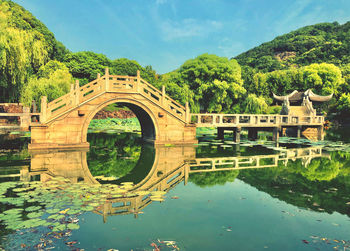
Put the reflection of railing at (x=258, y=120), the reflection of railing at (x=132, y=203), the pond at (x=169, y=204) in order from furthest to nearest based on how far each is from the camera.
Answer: the reflection of railing at (x=258, y=120)
the reflection of railing at (x=132, y=203)
the pond at (x=169, y=204)

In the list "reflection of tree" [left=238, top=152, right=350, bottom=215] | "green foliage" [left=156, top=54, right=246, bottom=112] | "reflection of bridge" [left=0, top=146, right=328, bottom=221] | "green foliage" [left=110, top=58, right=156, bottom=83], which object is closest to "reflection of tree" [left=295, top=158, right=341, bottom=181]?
"reflection of tree" [left=238, top=152, right=350, bottom=215]

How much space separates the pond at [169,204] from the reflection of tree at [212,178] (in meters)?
0.04

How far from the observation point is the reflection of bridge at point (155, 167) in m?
6.31

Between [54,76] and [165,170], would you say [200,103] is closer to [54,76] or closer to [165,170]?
[54,76]

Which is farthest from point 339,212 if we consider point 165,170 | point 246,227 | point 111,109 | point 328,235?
point 111,109

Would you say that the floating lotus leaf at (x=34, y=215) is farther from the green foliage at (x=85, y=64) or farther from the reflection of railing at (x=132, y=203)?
the green foliage at (x=85, y=64)

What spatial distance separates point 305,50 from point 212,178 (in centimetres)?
8142

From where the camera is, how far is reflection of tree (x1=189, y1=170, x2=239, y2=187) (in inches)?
340

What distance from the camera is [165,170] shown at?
9930mm

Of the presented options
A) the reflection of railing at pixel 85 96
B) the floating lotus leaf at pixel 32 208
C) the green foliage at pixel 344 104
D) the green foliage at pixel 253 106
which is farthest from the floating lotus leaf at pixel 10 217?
the green foliage at pixel 344 104

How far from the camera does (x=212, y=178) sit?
9195 mm

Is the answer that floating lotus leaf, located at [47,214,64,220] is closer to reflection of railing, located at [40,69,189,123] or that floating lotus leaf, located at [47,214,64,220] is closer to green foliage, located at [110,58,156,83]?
reflection of railing, located at [40,69,189,123]

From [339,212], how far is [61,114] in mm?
12652

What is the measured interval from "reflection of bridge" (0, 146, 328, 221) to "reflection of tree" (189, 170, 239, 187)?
344mm
